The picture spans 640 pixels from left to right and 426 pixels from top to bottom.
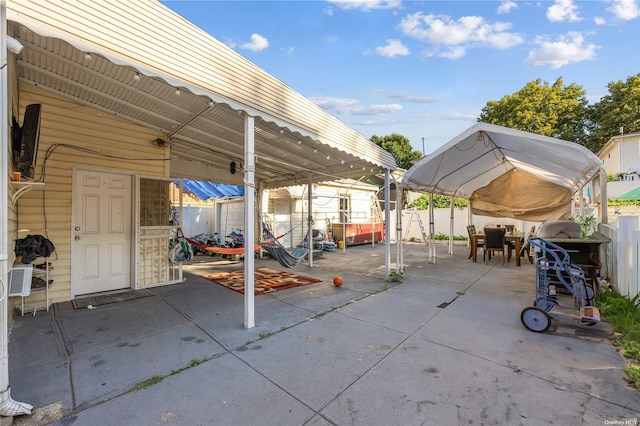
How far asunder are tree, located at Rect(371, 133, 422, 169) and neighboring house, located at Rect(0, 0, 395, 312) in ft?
73.6

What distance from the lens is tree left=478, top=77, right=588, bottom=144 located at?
1831cm

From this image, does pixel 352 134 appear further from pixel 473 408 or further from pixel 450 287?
pixel 473 408

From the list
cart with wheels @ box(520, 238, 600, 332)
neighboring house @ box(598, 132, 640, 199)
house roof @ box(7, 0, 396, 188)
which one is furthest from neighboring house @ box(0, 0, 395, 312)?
neighboring house @ box(598, 132, 640, 199)

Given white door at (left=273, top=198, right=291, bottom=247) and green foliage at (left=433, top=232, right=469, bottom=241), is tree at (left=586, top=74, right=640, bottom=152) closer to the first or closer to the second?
green foliage at (left=433, top=232, right=469, bottom=241)

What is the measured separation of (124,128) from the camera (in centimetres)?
484

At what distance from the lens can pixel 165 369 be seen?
241 centimetres

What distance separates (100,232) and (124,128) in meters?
1.86

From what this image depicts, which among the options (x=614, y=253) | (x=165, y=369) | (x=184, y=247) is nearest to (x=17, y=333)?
(x=165, y=369)

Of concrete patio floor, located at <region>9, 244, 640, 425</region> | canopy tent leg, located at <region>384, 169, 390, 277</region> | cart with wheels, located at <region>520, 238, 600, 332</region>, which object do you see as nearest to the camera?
concrete patio floor, located at <region>9, 244, 640, 425</region>

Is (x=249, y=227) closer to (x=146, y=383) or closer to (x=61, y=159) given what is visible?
(x=146, y=383)

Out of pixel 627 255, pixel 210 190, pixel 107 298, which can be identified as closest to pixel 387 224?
pixel 627 255

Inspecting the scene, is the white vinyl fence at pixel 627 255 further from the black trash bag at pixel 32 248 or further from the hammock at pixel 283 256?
the black trash bag at pixel 32 248

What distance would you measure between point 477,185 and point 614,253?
468 cm

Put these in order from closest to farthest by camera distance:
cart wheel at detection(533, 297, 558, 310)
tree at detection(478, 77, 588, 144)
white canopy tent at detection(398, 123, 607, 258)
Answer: cart wheel at detection(533, 297, 558, 310)
white canopy tent at detection(398, 123, 607, 258)
tree at detection(478, 77, 588, 144)
